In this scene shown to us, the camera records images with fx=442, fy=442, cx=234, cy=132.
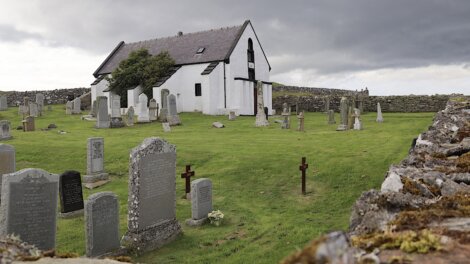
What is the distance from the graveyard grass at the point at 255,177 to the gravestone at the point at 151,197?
384mm

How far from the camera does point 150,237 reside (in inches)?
415

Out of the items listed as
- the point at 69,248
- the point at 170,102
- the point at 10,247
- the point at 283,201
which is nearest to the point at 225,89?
the point at 170,102

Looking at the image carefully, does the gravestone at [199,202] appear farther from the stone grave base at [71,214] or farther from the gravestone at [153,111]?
the gravestone at [153,111]

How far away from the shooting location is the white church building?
41344 mm

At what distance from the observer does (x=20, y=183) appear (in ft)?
29.2

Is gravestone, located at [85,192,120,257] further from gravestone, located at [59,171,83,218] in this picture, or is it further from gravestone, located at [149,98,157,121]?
gravestone, located at [149,98,157,121]

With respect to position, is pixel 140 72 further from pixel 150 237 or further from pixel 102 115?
pixel 150 237

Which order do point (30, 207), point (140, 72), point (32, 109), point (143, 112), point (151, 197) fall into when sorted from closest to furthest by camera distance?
point (30, 207), point (151, 197), point (143, 112), point (32, 109), point (140, 72)

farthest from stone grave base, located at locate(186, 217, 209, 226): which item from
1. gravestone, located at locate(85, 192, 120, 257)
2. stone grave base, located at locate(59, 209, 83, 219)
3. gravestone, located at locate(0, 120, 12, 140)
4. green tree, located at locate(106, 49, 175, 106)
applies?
green tree, located at locate(106, 49, 175, 106)

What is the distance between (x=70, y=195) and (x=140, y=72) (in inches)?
1208

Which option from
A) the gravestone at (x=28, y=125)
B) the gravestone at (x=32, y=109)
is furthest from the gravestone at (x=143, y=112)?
the gravestone at (x=32, y=109)

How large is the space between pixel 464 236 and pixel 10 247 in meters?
5.23

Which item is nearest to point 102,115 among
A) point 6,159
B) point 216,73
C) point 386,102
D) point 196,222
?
point 216,73

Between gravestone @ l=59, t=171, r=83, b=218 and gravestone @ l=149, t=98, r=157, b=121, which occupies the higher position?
gravestone @ l=149, t=98, r=157, b=121
